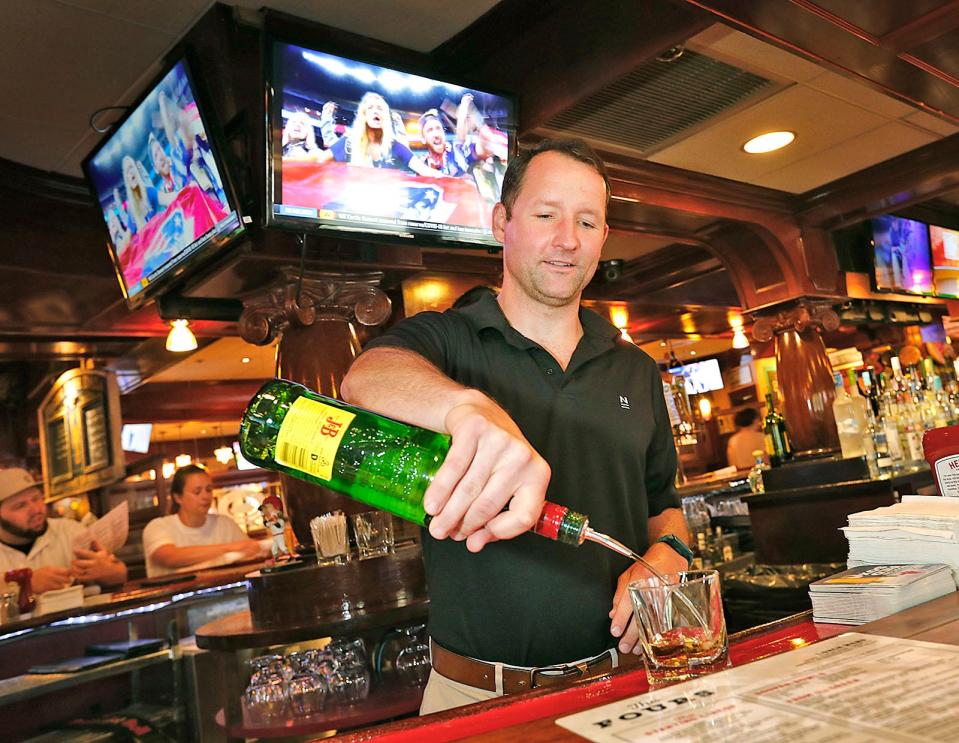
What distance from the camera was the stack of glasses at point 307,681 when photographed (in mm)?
2646

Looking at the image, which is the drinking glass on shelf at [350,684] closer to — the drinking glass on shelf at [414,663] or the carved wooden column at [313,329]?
the drinking glass on shelf at [414,663]

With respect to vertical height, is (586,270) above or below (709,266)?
below

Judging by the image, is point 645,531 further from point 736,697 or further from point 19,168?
point 19,168

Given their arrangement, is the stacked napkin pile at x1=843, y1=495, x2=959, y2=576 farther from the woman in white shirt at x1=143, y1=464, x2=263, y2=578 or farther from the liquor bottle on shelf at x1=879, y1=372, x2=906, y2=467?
the woman in white shirt at x1=143, y1=464, x2=263, y2=578

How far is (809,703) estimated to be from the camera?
2.57 feet

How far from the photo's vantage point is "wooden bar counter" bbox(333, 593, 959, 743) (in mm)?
857

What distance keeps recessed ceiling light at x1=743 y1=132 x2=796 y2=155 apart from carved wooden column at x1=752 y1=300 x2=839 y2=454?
1.60 m

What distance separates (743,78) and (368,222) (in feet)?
6.34

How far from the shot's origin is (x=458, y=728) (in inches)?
35.5

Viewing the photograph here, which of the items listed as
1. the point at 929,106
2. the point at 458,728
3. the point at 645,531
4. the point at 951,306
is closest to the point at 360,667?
the point at 645,531

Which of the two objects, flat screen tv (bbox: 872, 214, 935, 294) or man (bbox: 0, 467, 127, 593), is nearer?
man (bbox: 0, 467, 127, 593)

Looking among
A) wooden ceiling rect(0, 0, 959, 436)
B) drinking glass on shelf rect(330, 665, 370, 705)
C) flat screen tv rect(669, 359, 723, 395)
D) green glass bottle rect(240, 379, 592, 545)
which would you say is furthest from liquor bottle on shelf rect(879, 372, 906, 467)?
flat screen tv rect(669, 359, 723, 395)

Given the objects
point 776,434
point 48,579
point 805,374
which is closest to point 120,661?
point 48,579

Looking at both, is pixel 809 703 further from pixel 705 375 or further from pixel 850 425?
pixel 705 375
